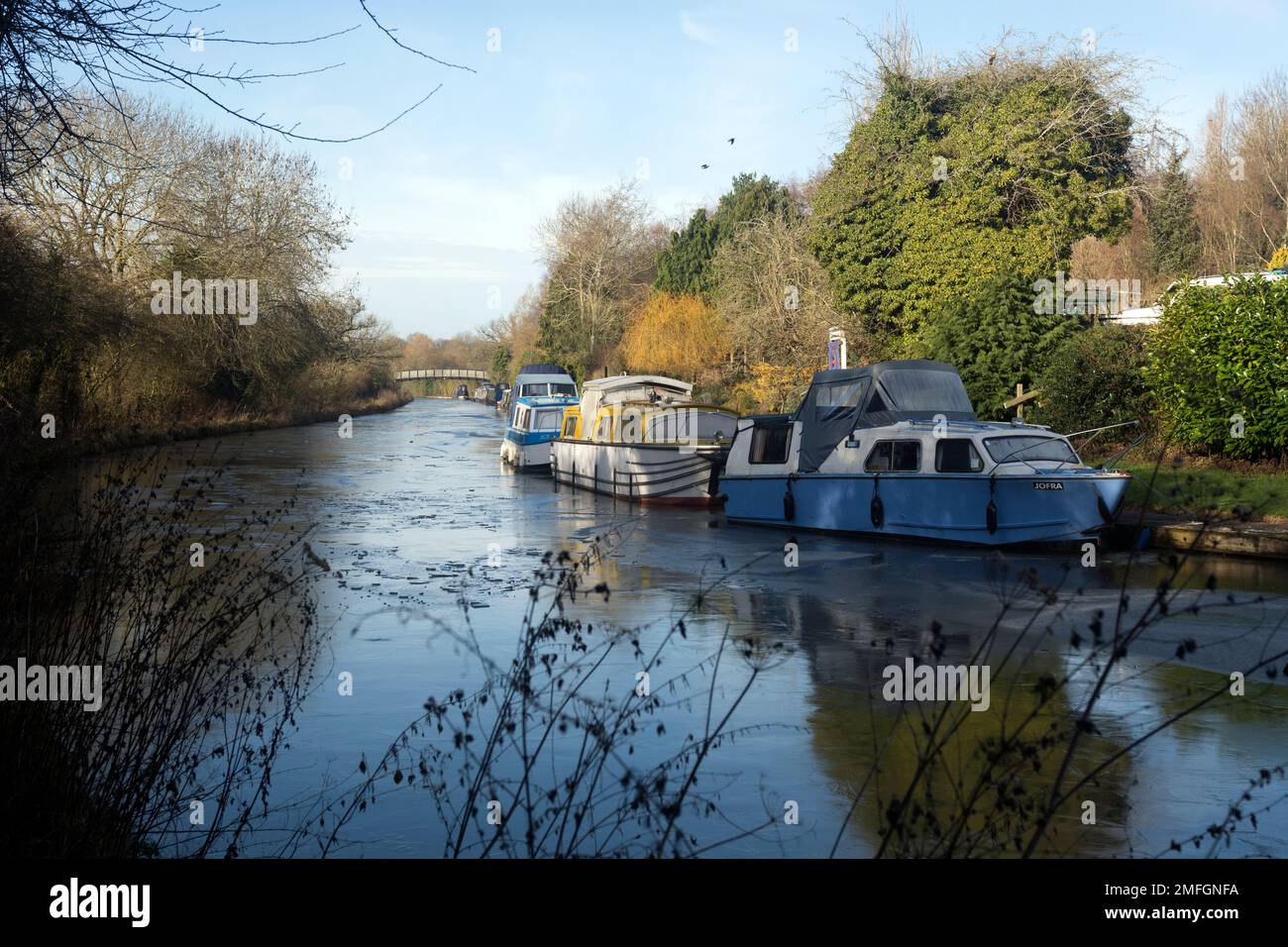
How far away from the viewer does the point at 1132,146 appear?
35875 mm

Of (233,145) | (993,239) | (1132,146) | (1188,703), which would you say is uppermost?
(233,145)

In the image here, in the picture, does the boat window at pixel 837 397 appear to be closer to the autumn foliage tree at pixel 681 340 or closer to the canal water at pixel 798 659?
the canal water at pixel 798 659

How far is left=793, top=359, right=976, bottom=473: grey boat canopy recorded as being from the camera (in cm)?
2009

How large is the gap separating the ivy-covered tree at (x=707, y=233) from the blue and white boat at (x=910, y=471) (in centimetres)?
4074

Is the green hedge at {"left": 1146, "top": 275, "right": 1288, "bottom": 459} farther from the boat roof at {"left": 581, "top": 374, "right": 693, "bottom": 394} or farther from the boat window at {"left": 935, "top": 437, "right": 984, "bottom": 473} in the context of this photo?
the boat roof at {"left": 581, "top": 374, "right": 693, "bottom": 394}

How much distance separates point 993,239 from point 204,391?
113 feet

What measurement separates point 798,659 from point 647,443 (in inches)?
644

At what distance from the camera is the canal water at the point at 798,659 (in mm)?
6645

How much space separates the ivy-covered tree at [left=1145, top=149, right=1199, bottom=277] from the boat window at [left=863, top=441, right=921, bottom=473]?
47.2 metres

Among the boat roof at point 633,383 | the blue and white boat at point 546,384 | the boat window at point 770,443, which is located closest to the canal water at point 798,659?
the boat window at point 770,443

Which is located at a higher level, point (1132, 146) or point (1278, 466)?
point (1132, 146)

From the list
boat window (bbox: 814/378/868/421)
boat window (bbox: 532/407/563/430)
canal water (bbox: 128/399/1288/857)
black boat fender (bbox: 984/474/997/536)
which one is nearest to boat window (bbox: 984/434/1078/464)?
black boat fender (bbox: 984/474/997/536)
